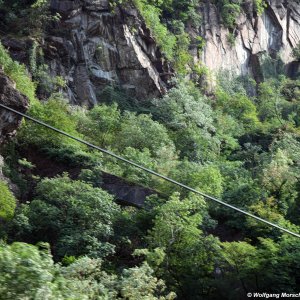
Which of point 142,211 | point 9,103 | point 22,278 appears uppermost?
point 9,103

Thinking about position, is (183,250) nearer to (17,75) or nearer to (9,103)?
(9,103)

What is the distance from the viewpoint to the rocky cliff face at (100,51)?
35.2 m

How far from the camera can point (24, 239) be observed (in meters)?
16.8

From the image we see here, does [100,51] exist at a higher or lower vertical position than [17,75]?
higher

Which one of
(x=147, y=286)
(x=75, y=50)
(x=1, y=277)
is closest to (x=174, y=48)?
(x=75, y=50)

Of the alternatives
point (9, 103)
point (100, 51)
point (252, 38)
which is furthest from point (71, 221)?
point (252, 38)

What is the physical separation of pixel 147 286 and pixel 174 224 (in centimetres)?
406

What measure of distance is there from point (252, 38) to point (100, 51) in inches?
922

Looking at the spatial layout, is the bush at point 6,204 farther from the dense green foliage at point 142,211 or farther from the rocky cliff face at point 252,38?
the rocky cliff face at point 252,38

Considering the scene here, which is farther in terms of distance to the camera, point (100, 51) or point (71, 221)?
point (100, 51)

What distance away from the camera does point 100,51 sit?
37.1m

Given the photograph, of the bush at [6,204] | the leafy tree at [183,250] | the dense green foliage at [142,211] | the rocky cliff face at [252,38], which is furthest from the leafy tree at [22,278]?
the rocky cliff face at [252,38]

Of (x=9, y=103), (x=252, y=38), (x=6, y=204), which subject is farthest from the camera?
(x=252, y=38)

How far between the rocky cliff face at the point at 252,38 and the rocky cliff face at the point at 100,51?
878 cm
